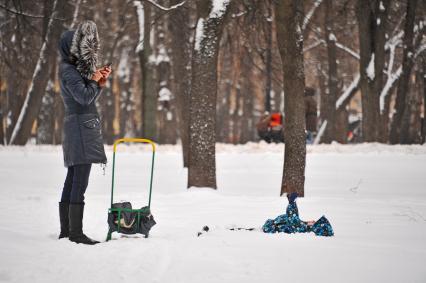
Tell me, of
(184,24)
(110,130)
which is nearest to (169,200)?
(184,24)

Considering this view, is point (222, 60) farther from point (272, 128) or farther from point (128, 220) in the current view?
point (128, 220)

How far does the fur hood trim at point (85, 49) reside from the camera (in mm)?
5730

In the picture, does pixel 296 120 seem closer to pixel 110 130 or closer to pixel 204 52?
pixel 204 52

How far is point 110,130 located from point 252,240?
27988mm

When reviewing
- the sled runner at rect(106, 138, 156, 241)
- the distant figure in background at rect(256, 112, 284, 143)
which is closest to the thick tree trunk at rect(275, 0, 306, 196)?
the sled runner at rect(106, 138, 156, 241)

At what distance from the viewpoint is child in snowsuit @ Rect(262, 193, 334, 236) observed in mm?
6105

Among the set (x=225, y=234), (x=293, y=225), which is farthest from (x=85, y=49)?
(x=293, y=225)

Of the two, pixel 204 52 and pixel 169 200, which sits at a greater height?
pixel 204 52

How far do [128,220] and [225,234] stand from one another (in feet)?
3.33

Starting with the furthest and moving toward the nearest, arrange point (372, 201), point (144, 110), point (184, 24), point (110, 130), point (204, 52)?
point (110, 130) < point (144, 110) < point (184, 24) < point (204, 52) < point (372, 201)

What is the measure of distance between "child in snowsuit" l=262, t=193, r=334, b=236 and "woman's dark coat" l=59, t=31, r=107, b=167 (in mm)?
1868

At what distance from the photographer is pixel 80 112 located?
5777 millimetres

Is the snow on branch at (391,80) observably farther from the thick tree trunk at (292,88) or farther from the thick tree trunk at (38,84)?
the thick tree trunk at (292,88)

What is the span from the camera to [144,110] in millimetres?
20641
